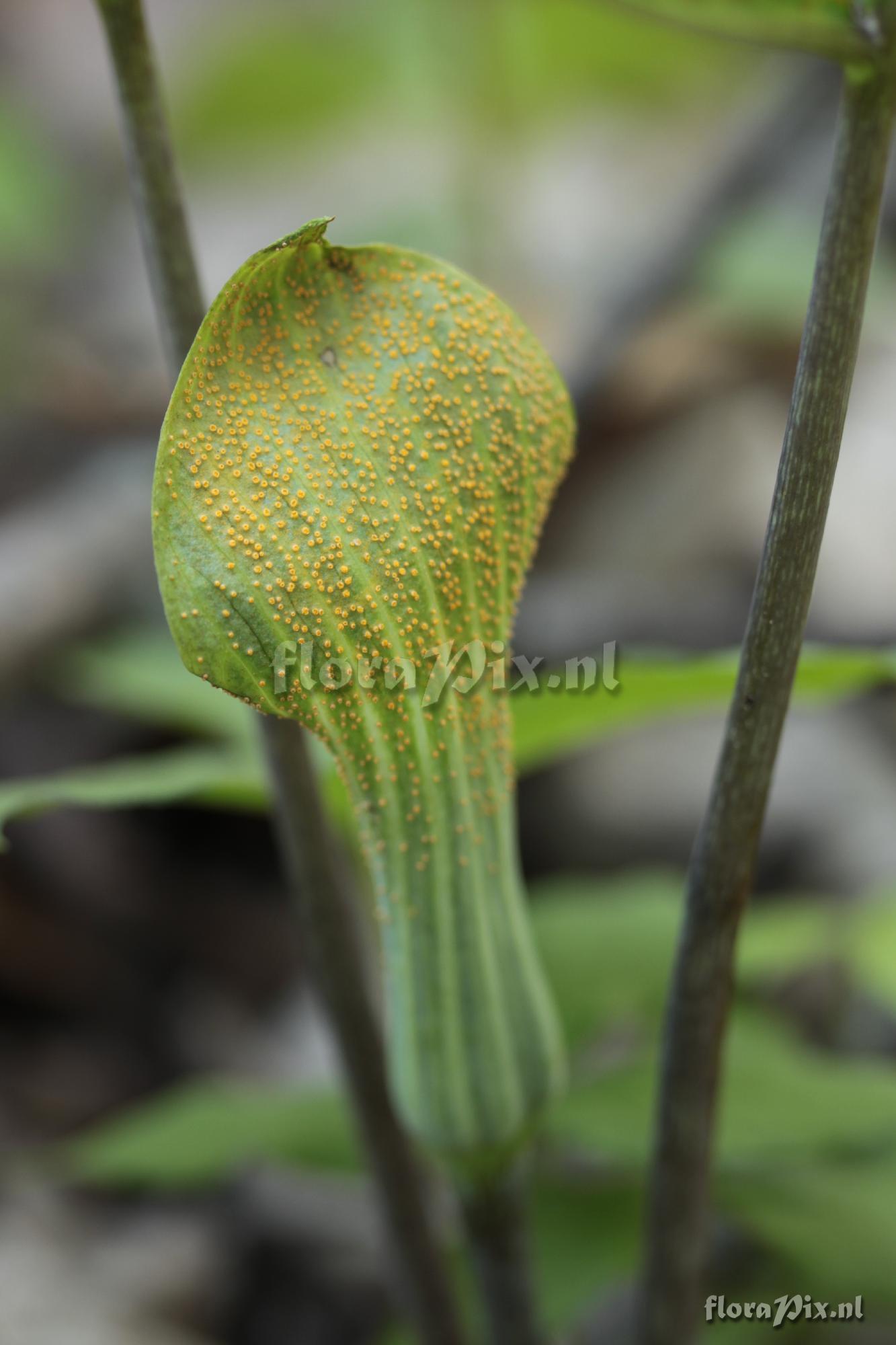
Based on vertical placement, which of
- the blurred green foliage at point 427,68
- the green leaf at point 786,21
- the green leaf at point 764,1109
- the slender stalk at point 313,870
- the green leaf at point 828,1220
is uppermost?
the blurred green foliage at point 427,68

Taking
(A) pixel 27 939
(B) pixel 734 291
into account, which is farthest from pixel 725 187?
(A) pixel 27 939

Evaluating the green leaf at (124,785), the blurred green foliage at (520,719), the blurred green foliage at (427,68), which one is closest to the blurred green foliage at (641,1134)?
the blurred green foliage at (520,719)

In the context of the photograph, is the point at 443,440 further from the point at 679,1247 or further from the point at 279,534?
the point at 679,1247

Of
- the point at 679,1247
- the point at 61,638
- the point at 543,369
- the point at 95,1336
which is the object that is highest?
the point at 543,369

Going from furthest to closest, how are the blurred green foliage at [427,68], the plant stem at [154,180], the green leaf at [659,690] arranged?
the blurred green foliage at [427,68], the green leaf at [659,690], the plant stem at [154,180]

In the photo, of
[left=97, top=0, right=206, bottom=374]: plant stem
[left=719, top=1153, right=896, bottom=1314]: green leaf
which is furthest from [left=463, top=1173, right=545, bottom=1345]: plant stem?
[left=97, top=0, right=206, bottom=374]: plant stem

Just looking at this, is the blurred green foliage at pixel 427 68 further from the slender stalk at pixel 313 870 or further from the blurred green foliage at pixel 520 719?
the slender stalk at pixel 313 870
